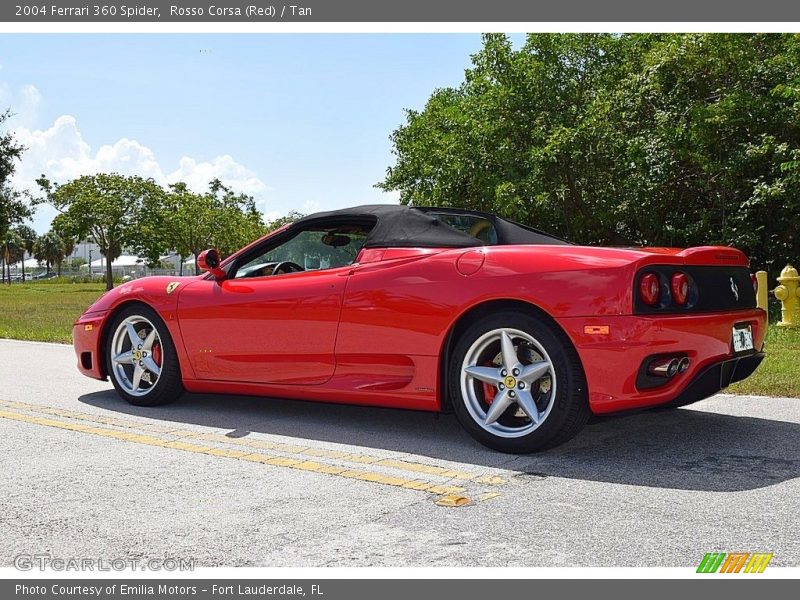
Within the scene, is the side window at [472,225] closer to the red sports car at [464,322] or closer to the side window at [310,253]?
the red sports car at [464,322]

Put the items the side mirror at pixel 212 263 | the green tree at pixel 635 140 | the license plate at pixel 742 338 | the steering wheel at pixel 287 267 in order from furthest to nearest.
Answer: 1. the green tree at pixel 635 140
2. the side mirror at pixel 212 263
3. the steering wheel at pixel 287 267
4. the license plate at pixel 742 338

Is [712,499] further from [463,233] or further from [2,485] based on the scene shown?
[2,485]

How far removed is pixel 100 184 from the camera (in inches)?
2343

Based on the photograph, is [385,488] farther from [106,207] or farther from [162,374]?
[106,207]

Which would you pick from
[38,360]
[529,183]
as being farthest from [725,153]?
[38,360]

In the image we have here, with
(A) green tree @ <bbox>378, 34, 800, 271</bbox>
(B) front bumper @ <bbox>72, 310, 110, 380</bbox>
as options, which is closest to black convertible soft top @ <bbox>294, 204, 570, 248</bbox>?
(B) front bumper @ <bbox>72, 310, 110, 380</bbox>

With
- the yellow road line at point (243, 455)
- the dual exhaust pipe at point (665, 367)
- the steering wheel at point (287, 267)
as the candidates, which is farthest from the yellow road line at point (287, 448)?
the steering wheel at point (287, 267)

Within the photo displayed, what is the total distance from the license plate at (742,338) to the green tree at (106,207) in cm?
5599

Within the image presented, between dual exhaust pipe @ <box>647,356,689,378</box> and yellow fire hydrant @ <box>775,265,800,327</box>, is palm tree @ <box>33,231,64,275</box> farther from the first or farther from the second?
dual exhaust pipe @ <box>647,356,689,378</box>

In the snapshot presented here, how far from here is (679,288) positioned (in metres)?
4.58

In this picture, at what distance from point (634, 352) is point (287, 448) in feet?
6.41

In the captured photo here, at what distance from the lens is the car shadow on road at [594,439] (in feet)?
14.3

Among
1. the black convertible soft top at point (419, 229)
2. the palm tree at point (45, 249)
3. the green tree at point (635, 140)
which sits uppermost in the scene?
the palm tree at point (45, 249)

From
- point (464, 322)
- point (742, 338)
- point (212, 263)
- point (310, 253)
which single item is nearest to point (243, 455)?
point (464, 322)
